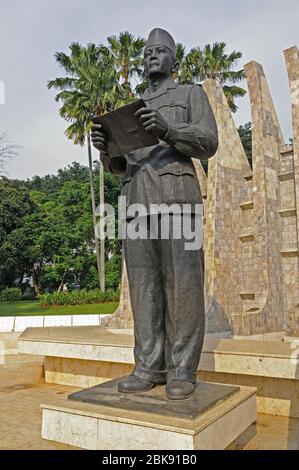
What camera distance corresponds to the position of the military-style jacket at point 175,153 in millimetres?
3138

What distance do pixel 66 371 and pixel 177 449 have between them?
3.87m

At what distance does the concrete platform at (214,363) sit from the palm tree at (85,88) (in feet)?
50.9

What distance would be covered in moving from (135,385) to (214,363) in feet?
5.26

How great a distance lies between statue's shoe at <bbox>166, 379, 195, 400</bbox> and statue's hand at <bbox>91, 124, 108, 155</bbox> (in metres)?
1.96

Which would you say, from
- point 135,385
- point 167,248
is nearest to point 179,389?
point 135,385

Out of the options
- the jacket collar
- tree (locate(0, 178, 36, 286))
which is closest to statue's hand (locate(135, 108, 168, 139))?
the jacket collar

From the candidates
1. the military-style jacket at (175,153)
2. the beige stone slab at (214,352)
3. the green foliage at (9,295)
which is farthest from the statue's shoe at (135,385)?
the green foliage at (9,295)

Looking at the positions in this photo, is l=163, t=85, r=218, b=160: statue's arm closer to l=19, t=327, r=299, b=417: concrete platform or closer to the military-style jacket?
the military-style jacket

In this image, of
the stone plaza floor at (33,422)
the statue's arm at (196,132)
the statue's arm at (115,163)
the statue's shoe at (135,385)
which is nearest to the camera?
the statue's arm at (196,132)

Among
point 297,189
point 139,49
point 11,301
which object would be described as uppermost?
point 139,49

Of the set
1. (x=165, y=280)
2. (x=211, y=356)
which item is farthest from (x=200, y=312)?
(x=211, y=356)

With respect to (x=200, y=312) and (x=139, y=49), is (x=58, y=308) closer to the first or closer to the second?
(x=139, y=49)

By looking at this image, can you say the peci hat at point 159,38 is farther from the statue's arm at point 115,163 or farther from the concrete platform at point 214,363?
the concrete platform at point 214,363

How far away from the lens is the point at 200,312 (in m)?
3.21
